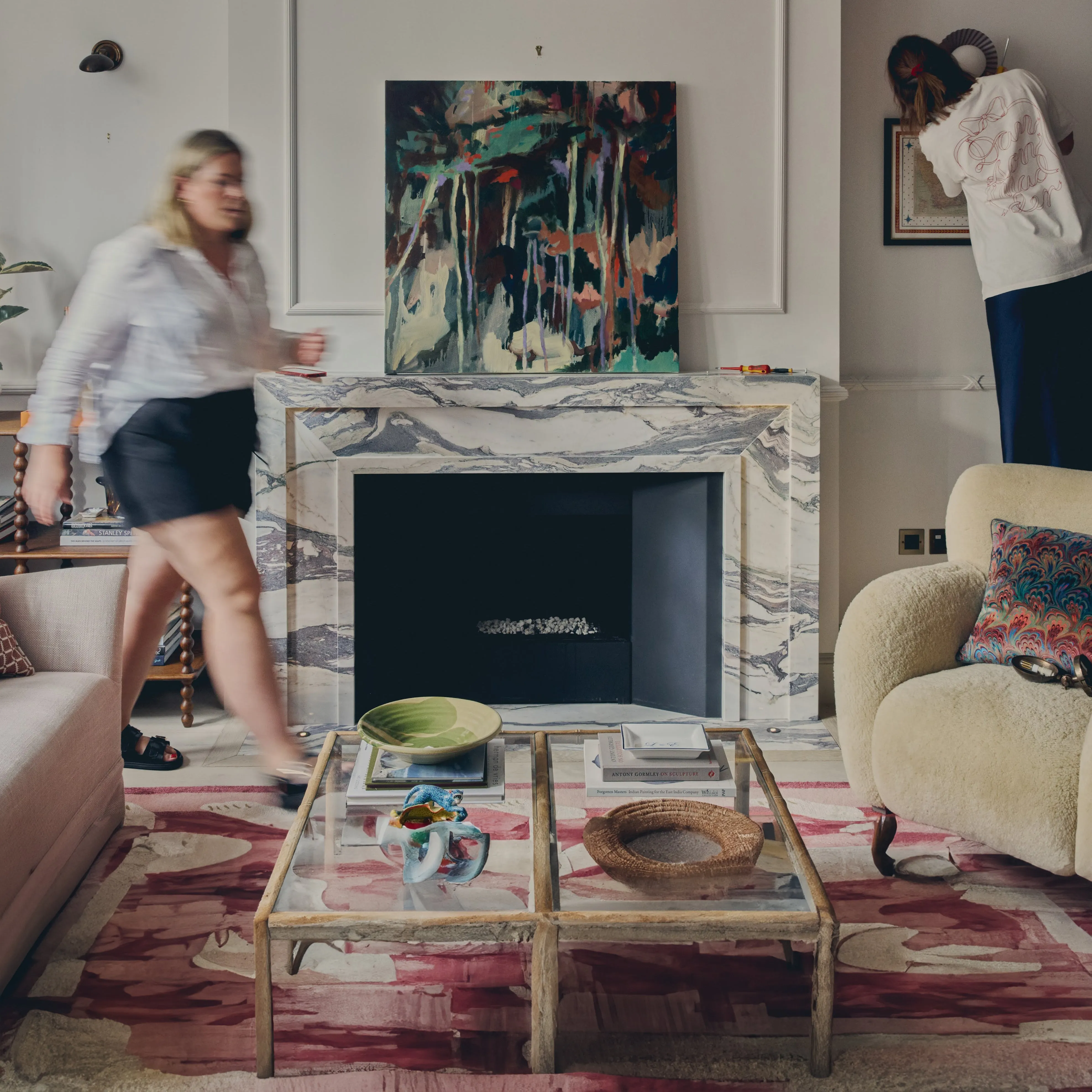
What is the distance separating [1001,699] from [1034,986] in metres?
0.47

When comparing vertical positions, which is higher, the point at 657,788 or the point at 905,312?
the point at 905,312

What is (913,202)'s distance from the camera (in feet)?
10.3

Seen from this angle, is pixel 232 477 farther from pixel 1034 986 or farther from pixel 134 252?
pixel 1034 986

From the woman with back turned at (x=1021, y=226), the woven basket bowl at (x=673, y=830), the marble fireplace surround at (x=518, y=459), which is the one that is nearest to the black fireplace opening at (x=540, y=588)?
the marble fireplace surround at (x=518, y=459)

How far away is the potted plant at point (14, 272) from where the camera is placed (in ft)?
9.14

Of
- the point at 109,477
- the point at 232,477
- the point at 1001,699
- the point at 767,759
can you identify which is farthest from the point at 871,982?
the point at 109,477

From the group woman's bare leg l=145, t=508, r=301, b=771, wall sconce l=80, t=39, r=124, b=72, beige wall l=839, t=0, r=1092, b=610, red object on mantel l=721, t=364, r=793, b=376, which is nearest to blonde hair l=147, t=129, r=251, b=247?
woman's bare leg l=145, t=508, r=301, b=771

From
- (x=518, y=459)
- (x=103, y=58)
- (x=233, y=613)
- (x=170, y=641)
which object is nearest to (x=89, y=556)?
(x=170, y=641)

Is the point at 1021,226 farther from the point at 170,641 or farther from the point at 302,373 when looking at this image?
the point at 170,641

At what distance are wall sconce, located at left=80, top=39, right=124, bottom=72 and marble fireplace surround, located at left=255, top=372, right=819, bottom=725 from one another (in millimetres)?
1093

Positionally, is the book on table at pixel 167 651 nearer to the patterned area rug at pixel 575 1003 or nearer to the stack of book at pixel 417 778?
the patterned area rug at pixel 575 1003

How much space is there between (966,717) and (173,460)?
1609mm

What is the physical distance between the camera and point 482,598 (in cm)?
324

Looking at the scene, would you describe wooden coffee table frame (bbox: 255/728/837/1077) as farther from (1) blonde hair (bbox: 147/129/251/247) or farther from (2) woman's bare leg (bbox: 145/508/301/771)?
(1) blonde hair (bbox: 147/129/251/247)
